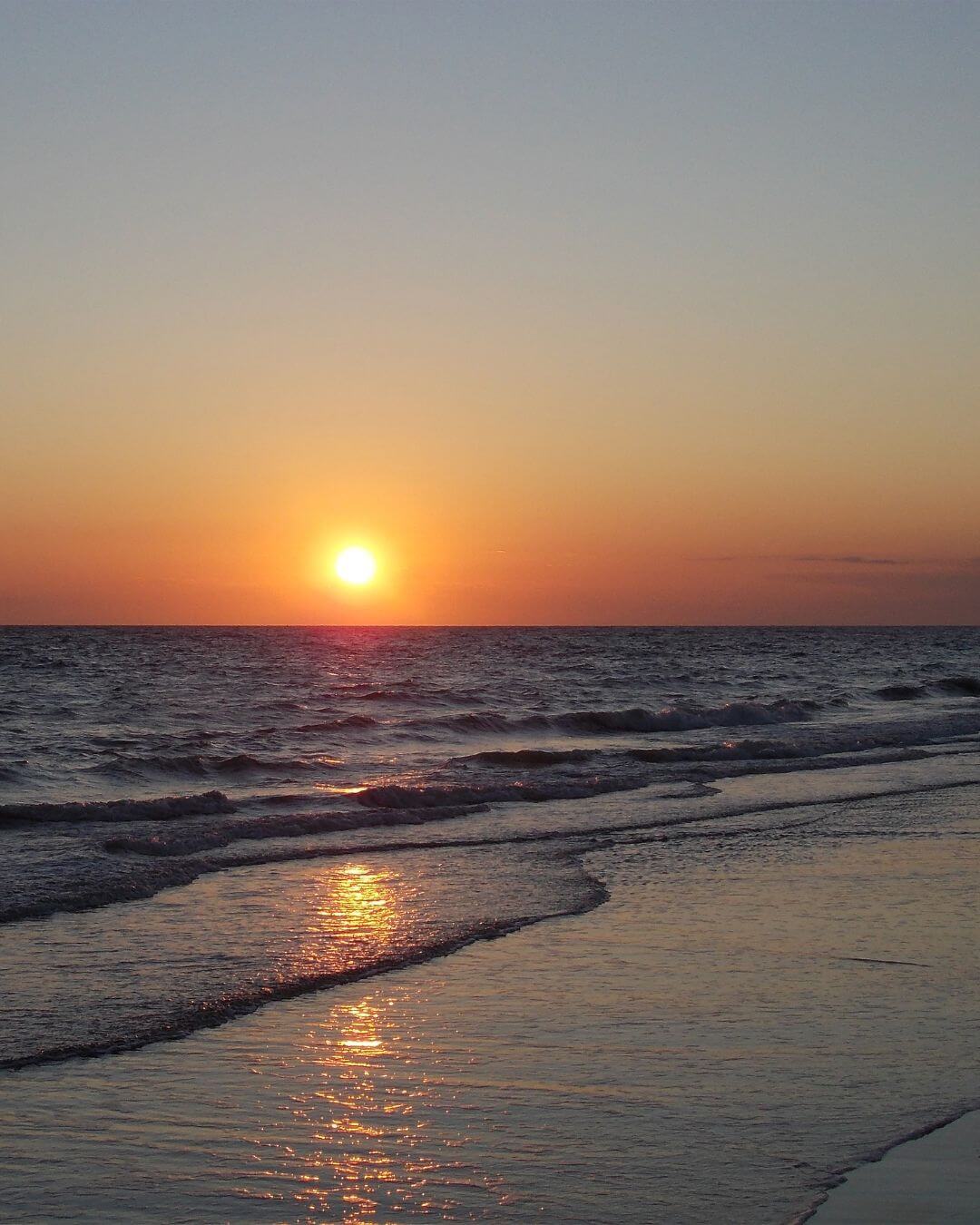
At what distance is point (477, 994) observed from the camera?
26.0 ft

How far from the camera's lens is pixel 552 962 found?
28.5 ft

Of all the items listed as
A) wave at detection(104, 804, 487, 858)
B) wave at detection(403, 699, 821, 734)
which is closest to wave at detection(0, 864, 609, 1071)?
wave at detection(104, 804, 487, 858)

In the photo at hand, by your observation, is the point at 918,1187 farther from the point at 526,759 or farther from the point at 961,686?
the point at 961,686

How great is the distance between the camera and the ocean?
5.24m

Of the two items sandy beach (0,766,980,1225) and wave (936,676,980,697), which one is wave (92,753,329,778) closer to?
sandy beach (0,766,980,1225)

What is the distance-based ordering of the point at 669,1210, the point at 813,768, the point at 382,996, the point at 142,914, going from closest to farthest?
the point at 669,1210
the point at 382,996
the point at 142,914
the point at 813,768

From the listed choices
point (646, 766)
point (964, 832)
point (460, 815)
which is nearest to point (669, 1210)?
point (964, 832)

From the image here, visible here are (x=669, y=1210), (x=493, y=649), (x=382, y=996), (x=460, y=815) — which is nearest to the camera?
(x=669, y=1210)

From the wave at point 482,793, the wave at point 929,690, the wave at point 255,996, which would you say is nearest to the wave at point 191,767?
the wave at point 482,793

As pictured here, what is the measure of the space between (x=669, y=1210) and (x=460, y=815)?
42.9 ft

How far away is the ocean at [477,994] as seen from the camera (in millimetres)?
5238

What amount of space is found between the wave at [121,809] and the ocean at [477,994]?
67mm

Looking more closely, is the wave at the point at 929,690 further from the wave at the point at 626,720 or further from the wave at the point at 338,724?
the wave at the point at 338,724

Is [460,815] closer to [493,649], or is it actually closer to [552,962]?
[552,962]
